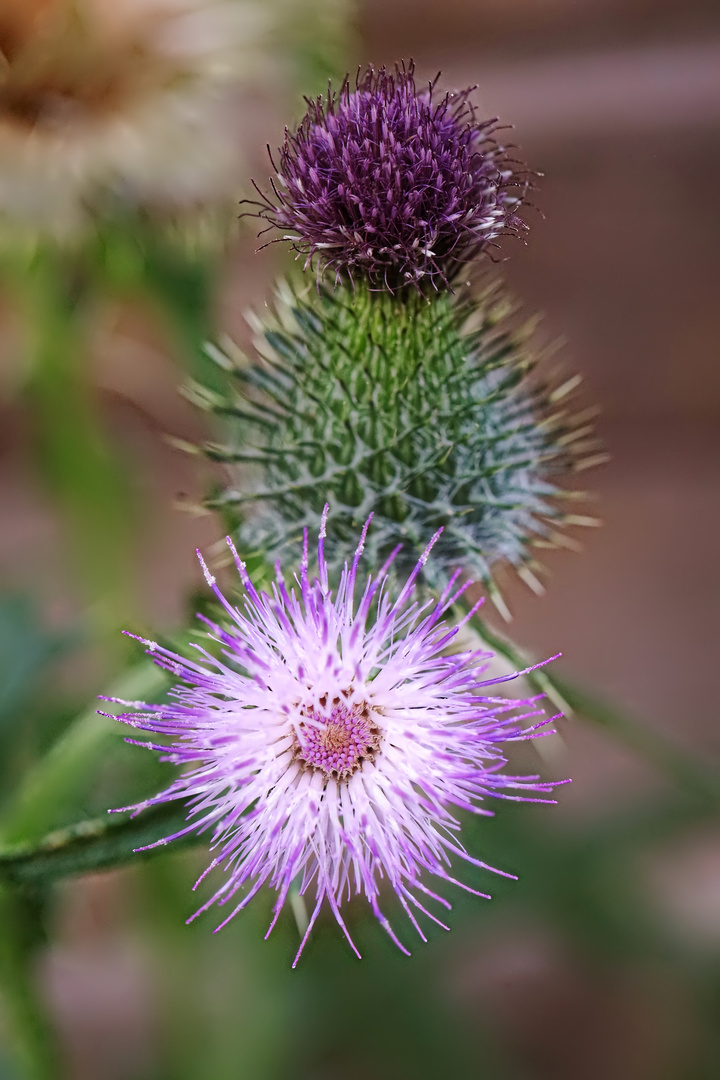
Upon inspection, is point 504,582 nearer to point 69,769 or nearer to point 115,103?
point 69,769

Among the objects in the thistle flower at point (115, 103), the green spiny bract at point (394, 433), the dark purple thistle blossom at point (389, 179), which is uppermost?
the thistle flower at point (115, 103)

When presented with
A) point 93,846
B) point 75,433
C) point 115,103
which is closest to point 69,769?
point 93,846

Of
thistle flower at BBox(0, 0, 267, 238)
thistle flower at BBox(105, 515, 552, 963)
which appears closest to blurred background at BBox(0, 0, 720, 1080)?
thistle flower at BBox(0, 0, 267, 238)

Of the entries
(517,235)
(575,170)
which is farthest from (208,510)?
(575,170)

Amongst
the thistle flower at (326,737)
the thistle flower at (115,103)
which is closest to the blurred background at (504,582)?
the thistle flower at (115,103)

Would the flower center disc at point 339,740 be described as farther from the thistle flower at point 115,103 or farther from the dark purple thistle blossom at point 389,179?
the thistle flower at point 115,103

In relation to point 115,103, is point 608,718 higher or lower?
lower

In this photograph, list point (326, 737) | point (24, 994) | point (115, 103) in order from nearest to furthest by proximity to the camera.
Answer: point (326, 737)
point (24, 994)
point (115, 103)

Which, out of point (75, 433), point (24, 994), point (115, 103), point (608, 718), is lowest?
point (24, 994)
